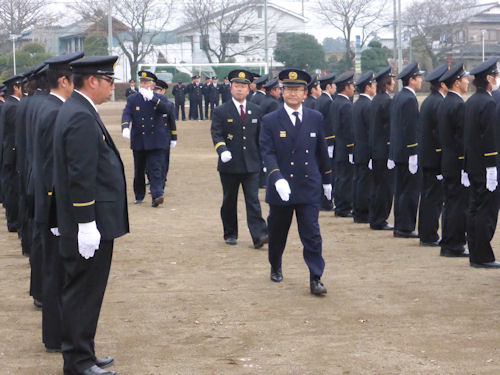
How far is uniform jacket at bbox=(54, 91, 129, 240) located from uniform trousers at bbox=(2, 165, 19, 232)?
21.7ft

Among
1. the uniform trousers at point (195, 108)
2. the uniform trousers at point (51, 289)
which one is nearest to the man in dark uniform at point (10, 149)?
the uniform trousers at point (51, 289)

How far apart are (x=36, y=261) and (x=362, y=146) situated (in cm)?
621

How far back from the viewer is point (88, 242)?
5523 millimetres

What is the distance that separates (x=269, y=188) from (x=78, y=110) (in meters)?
3.10

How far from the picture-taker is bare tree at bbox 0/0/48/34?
228ft

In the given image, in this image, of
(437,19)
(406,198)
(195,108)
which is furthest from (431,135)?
(437,19)

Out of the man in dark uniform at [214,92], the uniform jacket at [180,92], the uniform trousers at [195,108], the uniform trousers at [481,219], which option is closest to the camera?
the uniform trousers at [481,219]

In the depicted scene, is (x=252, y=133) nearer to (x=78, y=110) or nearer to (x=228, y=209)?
(x=228, y=209)

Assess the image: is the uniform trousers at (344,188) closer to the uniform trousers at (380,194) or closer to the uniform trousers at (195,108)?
the uniform trousers at (380,194)

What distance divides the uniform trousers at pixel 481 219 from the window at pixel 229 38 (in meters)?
58.3

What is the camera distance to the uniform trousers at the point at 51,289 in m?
6.32

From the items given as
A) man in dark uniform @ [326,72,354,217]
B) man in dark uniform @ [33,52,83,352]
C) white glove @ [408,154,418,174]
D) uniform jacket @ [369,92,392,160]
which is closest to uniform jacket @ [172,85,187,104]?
man in dark uniform @ [326,72,354,217]

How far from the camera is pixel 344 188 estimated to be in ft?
44.2

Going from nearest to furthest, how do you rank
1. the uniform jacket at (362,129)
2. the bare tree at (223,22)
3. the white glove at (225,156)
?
the white glove at (225,156) < the uniform jacket at (362,129) < the bare tree at (223,22)
